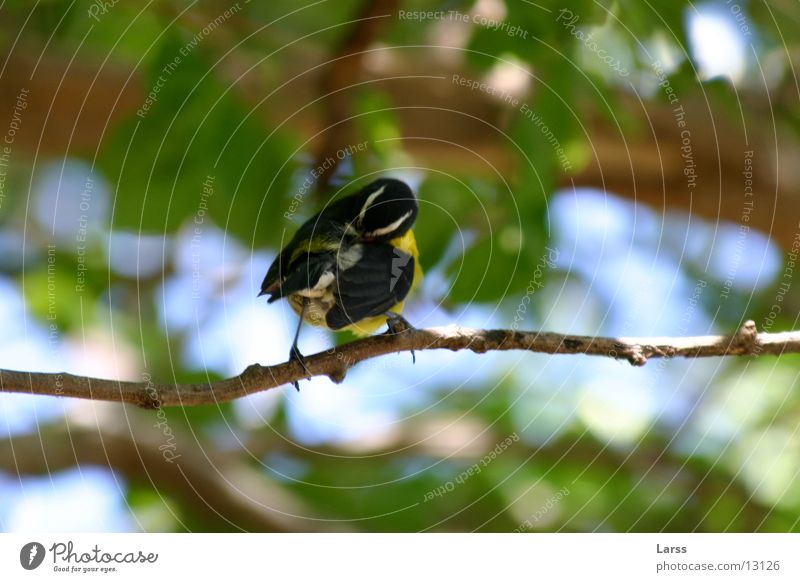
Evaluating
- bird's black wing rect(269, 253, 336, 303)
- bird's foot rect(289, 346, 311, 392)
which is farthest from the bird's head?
bird's foot rect(289, 346, 311, 392)

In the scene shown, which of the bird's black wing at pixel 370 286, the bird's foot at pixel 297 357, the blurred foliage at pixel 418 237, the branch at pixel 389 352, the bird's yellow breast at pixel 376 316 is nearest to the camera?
the branch at pixel 389 352

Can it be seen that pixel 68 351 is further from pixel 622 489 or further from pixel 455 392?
pixel 622 489

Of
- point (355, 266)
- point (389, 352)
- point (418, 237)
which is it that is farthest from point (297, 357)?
point (418, 237)

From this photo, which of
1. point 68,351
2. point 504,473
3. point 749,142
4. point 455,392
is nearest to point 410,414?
point 455,392

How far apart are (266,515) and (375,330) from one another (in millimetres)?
1102

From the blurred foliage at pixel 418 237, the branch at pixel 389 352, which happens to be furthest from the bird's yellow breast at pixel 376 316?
the branch at pixel 389 352

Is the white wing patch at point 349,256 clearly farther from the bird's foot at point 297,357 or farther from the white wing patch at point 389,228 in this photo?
the bird's foot at point 297,357

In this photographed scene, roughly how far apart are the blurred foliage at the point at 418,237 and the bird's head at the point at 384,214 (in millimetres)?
275

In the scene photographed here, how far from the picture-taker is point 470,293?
2.47m

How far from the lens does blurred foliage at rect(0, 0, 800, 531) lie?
2.47m

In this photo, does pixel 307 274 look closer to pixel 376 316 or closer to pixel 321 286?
pixel 321 286

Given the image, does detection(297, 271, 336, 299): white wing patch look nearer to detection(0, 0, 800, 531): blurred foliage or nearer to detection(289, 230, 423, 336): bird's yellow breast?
detection(289, 230, 423, 336): bird's yellow breast

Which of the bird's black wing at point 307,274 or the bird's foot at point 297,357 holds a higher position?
the bird's black wing at point 307,274

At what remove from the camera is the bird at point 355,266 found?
6.57 ft
